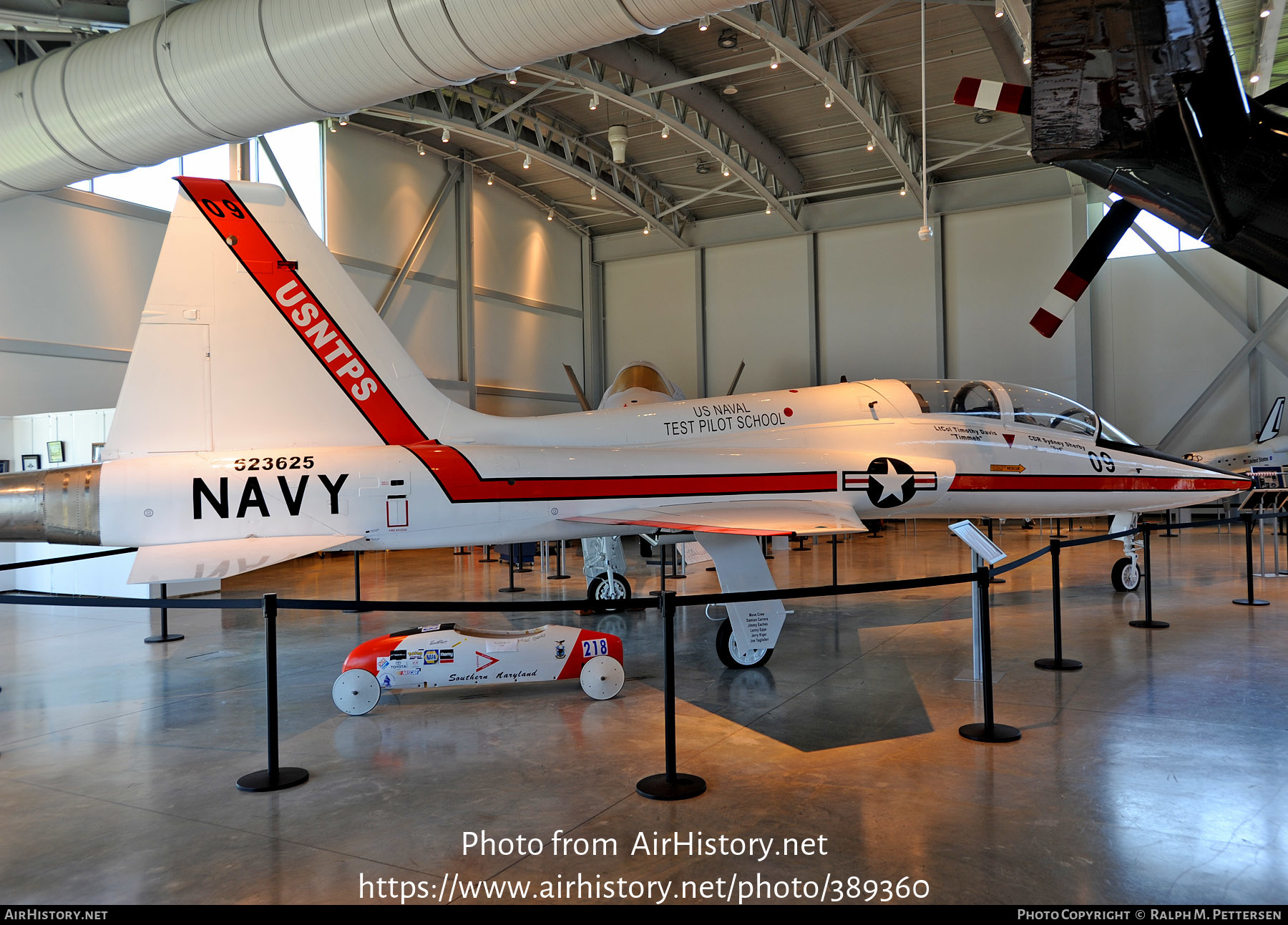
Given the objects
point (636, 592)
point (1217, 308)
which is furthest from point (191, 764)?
point (1217, 308)

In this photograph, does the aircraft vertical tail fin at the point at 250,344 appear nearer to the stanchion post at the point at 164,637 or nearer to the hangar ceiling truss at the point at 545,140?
the stanchion post at the point at 164,637

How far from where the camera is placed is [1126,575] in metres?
10.1

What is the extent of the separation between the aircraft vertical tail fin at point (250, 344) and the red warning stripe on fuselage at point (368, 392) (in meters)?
0.01

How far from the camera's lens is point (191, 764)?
15.2ft

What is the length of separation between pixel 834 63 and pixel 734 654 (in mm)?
14287

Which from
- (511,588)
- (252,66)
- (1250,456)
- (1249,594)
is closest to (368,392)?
(252,66)

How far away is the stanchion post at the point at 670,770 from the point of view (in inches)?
157

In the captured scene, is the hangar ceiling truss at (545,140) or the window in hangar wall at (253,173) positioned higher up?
the hangar ceiling truss at (545,140)

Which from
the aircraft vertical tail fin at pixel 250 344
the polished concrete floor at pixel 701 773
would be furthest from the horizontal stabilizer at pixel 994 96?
the aircraft vertical tail fin at pixel 250 344

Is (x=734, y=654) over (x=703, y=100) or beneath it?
beneath

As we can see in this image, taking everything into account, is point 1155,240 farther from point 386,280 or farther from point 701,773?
point 701,773

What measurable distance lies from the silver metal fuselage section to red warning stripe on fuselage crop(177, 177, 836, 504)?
1714mm

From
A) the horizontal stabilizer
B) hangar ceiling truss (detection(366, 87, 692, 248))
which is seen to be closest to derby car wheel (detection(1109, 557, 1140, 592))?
the horizontal stabilizer

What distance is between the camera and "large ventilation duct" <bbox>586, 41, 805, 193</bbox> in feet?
52.4
